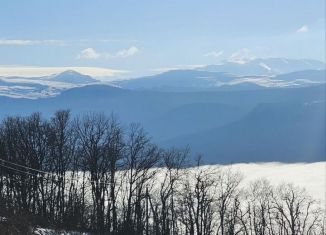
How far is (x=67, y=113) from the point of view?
207ft

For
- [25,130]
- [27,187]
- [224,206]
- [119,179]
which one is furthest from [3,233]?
[224,206]

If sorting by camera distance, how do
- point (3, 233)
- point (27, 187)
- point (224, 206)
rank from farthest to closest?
point (224, 206)
point (27, 187)
point (3, 233)

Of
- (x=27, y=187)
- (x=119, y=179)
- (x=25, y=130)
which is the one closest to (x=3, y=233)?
(x=27, y=187)

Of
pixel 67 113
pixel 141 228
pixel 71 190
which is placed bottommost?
pixel 141 228

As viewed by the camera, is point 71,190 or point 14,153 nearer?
point 14,153

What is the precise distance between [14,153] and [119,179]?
48.3ft

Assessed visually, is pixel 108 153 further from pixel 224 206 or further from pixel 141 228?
pixel 224 206

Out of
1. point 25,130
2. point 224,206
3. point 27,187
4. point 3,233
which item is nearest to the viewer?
point 3,233

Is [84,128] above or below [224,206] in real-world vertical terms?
above

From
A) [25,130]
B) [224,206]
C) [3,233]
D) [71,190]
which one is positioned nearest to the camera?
[3,233]

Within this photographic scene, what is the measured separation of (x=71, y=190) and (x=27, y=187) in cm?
886

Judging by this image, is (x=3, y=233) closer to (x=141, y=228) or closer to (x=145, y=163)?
(x=145, y=163)

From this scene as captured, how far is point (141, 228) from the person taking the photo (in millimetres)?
66438

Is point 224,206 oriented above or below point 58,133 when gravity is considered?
below
